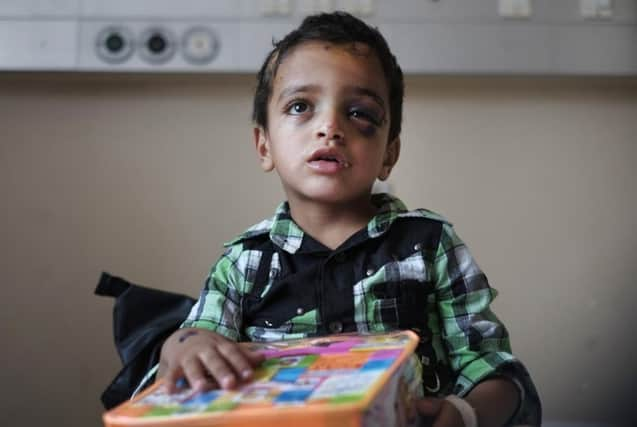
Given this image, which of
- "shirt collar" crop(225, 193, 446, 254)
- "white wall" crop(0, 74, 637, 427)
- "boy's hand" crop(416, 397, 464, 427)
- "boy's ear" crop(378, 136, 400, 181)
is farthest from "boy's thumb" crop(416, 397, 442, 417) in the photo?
"white wall" crop(0, 74, 637, 427)

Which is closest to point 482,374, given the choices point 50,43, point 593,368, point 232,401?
point 232,401

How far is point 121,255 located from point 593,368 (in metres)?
0.89

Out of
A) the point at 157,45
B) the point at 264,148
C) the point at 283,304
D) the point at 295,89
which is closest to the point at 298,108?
the point at 295,89

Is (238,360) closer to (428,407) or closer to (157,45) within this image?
(428,407)

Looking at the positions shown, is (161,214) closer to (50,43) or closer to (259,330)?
(50,43)

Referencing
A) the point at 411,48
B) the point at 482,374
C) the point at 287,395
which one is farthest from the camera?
the point at 411,48

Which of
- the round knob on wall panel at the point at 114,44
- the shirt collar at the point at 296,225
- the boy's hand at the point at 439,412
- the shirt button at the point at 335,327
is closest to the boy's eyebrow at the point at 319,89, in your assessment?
the shirt collar at the point at 296,225

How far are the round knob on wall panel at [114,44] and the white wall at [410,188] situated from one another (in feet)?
0.24

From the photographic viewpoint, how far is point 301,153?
0.82 m

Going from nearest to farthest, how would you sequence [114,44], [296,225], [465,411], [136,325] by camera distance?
[465,411]
[296,225]
[136,325]
[114,44]

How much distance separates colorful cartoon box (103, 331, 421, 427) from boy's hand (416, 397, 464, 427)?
25mm

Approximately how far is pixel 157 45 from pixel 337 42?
479mm

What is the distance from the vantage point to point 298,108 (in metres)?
0.84

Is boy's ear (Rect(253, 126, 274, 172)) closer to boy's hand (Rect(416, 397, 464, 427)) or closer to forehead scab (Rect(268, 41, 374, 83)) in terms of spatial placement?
forehead scab (Rect(268, 41, 374, 83))
